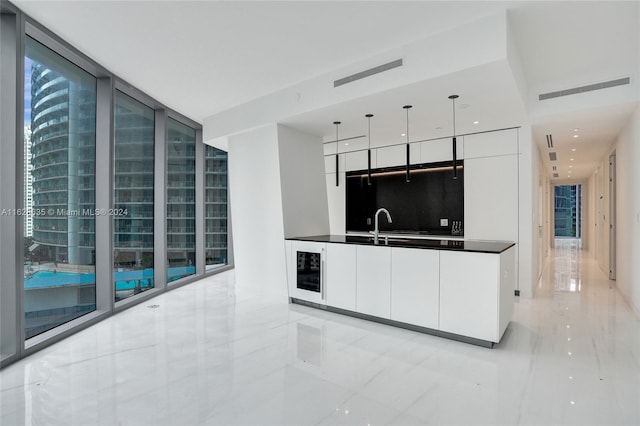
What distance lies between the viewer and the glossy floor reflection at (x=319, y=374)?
84.5 inches

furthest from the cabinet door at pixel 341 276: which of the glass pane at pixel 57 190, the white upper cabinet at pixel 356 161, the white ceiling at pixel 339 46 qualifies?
the white upper cabinet at pixel 356 161

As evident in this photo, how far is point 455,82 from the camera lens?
348 cm

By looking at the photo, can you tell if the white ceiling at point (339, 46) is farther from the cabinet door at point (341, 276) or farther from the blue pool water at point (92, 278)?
the blue pool water at point (92, 278)

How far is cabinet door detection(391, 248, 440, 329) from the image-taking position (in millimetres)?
3535

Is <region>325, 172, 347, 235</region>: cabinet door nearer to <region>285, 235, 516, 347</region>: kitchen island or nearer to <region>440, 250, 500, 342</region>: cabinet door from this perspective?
<region>285, 235, 516, 347</region>: kitchen island

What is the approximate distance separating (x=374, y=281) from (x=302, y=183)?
207 cm

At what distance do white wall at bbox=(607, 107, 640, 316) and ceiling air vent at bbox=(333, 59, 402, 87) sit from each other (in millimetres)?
3094

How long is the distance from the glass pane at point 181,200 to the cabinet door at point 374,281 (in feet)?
11.0

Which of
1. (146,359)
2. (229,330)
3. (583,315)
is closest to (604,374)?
(583,315)

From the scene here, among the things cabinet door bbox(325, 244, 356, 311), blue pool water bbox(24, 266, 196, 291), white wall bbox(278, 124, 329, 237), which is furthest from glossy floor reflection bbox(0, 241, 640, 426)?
white wall bbox(278, 124, 329, 237)

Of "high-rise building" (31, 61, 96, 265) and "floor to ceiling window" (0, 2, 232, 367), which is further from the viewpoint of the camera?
"high-rise building" (31, 61, 96, 265)

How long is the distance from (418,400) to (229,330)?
7.01 ft

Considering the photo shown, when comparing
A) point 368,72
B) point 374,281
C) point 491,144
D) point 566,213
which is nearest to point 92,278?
point 374,281

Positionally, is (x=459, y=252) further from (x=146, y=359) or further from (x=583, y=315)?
(x=146, y=359)
